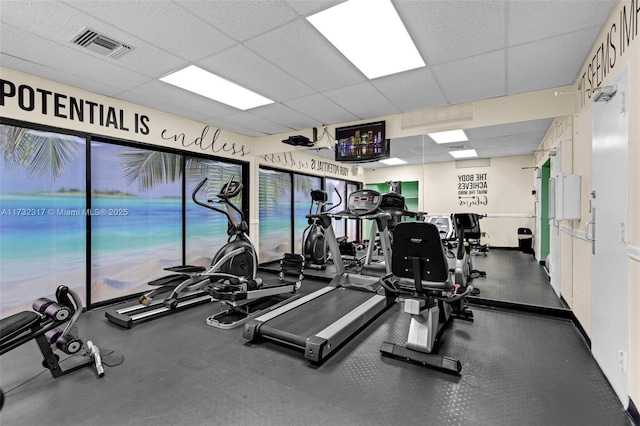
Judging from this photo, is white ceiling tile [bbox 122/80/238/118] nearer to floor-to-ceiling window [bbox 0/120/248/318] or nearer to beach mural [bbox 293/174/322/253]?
floor-to-ceiling window [bbox 0/120/248/318]

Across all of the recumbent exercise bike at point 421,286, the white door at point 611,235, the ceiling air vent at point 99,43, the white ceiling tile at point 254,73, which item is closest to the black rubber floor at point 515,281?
the white door at point 611,235

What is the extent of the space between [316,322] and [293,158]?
4529 millimetres

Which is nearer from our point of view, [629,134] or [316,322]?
[629,134]

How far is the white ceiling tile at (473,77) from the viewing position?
2920mm

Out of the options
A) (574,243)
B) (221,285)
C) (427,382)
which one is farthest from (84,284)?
(574,243)

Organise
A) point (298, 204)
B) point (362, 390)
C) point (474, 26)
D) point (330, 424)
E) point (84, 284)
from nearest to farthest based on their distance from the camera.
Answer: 1. point (330, 424)
2. point (362, 390)
3. point (474, 26)
4. point (84, 284)
5. point (298, 204)

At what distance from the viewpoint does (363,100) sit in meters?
3.95

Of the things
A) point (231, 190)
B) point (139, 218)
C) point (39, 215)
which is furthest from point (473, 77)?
point (39, 215)

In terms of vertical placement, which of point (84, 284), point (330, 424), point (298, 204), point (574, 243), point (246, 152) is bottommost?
point (330, 424)

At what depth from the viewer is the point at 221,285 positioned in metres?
3.46

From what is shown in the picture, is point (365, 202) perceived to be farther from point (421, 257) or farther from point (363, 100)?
point (421, 257)

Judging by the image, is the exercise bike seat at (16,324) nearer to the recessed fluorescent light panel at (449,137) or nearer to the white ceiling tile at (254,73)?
the white ceiling tile at (254,73)

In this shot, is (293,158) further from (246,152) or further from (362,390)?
(362,390)

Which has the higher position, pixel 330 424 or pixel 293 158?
pixel 293 158
